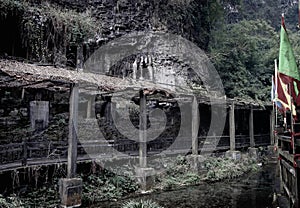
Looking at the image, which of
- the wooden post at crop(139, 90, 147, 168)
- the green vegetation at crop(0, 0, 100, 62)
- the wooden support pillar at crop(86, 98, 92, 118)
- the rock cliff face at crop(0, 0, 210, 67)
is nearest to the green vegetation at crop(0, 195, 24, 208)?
the wooden post at crop(139, 90, 147, 168)

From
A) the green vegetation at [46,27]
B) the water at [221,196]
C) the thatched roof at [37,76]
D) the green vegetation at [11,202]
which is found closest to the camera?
the green vegetation at [11,202]

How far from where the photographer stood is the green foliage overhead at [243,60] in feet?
81.4

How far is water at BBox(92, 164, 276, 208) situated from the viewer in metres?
10.7

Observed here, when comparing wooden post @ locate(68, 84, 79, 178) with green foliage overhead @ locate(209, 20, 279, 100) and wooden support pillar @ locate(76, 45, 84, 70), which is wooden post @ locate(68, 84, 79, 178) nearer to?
wooden support pillar @ locate(76, 45, 84, 70)

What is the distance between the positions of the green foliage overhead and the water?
11003 millimetres

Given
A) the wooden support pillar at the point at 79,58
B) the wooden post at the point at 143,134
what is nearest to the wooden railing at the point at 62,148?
the wooden post at the point at 143,134

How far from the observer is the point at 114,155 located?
1338cm

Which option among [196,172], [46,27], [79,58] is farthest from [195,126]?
[46,27]

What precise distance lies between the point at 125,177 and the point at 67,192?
323 cm

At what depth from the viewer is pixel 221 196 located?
12.0m

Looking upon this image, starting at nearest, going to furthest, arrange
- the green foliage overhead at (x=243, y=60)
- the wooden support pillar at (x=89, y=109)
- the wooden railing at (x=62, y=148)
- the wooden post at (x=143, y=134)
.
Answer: the wooden railing at (x=62, y=148), the wooden post at (x=143, y=134), the wooden support pillar at (x=89, y=109), the green foliage overhead at (x=243, y=60)

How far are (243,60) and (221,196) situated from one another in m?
17.1

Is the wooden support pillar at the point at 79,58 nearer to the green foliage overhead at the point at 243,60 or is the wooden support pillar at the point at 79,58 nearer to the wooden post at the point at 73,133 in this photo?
the wooden post at the point at 73,133

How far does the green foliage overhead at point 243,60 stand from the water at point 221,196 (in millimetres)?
11003
